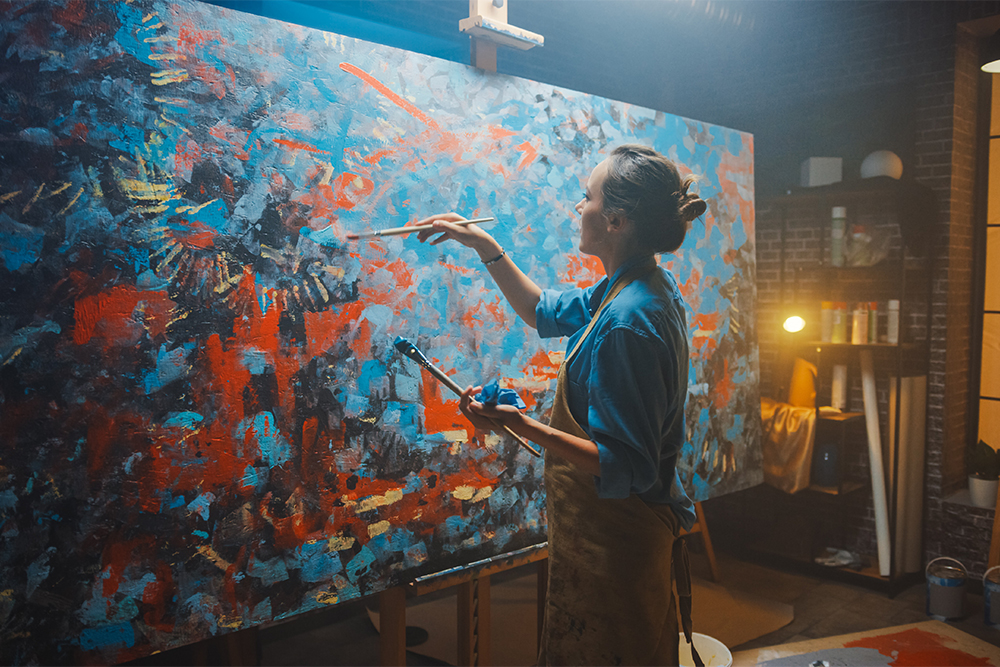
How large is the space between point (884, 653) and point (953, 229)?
2.07 metres

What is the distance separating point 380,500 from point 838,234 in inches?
117

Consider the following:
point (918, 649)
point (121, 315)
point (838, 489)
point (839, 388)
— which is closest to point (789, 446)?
point (838, 489)

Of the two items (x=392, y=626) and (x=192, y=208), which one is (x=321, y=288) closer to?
(x=192, y=208)

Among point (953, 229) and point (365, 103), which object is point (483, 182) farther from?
point (953, 229)

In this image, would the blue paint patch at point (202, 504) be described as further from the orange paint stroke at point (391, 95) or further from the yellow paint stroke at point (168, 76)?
the orange paint stroke at point (391, 95)

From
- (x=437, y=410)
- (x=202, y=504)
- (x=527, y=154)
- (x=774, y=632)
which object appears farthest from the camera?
(x=774, y=632)

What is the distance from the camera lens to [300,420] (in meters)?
1.72

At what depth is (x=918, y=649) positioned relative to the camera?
2920mm

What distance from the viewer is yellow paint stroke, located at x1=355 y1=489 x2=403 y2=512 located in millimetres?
1824

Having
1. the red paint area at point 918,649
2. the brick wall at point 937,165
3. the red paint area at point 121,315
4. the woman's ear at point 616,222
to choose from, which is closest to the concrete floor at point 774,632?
the red paint area at point 918,649

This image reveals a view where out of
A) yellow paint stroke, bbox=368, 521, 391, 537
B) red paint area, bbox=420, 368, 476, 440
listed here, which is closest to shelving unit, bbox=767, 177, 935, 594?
red paint area, bbox=420, 368, 476, 440

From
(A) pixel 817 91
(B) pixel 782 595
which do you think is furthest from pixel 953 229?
(B) pixel 782 595

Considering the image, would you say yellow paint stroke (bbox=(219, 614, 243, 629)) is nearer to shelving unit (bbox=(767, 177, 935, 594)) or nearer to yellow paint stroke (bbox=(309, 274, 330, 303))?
yellow paint stroke (bbox=(309, 274, 330, 303))

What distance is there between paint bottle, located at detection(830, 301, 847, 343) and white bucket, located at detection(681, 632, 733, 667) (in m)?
2.01
